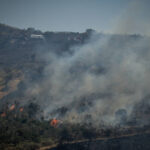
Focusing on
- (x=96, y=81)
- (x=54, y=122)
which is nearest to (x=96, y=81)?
(x=96, y=81)

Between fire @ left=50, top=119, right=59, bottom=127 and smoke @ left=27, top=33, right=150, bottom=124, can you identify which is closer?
fire @ left=50, top=119, right=59, bottom=127

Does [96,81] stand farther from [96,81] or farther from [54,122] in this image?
[54,122]

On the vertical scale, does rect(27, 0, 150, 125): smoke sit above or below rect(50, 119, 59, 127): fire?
above

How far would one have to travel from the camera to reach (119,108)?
2981 cm

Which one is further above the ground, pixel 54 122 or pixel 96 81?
pixel 96 81

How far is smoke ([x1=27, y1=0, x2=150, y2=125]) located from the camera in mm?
30797

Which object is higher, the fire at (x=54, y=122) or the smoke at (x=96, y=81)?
the smoke at (x=96, y=81)

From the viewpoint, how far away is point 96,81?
1661 inches

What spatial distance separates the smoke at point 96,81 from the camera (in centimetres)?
3080

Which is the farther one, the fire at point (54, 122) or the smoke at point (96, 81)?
the smoke at point (96, 81)

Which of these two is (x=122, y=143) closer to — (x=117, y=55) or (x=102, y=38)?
(x=117, y=55)

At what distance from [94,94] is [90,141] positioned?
Answer: 15.4 metres

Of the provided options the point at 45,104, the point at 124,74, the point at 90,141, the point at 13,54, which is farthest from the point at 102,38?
the point at 90,141

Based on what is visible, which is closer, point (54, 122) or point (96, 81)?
point (54, 122)
